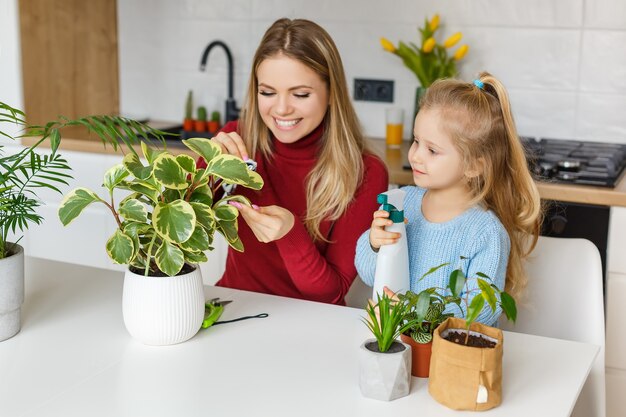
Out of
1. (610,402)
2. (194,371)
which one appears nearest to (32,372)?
(194,371)

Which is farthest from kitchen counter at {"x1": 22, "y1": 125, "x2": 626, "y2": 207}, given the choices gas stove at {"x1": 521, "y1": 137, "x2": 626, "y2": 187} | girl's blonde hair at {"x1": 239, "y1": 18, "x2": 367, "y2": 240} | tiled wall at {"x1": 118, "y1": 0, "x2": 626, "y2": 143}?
tiled wall at {"x1": 118, "y1": 0, "x2": 626, "y2": 143}

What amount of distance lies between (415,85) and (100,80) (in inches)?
48.5

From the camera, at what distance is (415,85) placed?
9.50 feet

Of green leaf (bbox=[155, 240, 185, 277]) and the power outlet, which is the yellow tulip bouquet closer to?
the power outlet

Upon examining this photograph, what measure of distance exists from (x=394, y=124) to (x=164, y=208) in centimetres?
164

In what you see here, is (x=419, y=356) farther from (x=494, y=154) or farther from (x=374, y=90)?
(x=374, y=90)

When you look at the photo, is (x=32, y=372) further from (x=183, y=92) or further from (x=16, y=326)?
(x=183, y=92)

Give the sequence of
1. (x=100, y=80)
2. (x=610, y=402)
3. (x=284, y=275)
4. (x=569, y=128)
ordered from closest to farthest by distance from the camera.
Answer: (x=284, y=275), (x=610, y=402), (x=569, y=128), (x=100, y=80)

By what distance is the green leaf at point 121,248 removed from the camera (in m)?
1.28

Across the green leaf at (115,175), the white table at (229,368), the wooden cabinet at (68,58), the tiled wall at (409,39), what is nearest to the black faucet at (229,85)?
the tiled wall at (409,39)

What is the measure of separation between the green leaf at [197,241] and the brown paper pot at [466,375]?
1.27 feet

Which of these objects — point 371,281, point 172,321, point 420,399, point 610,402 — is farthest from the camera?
point 610,402

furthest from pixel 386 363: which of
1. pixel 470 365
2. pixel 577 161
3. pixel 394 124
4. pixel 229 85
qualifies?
pixel 229 85

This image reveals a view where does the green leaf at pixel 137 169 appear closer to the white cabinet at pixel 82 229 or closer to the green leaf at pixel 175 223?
the green leaf at pixel 175 223
